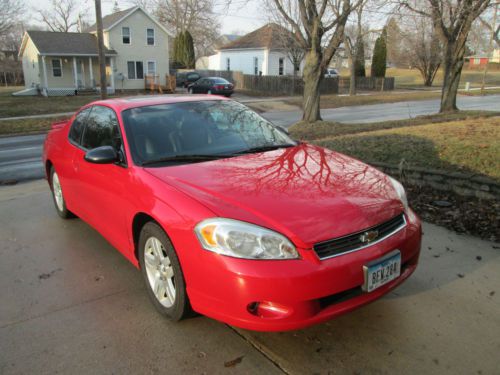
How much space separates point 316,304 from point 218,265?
61 centimetres

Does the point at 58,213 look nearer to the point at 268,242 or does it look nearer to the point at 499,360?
the point at 268,242

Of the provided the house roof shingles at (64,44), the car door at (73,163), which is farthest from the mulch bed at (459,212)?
the house roof shingles at (64,44)

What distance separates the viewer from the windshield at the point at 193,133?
11.9 feet

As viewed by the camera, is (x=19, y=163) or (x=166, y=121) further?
(x=19, y=163)

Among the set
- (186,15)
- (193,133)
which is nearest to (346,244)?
(193,133)

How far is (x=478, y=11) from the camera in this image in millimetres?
13266

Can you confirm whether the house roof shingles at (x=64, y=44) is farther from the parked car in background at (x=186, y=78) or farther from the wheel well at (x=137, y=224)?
the wheel well at (x=137, y=224)

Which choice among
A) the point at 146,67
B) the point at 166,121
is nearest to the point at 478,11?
the point at 166,121

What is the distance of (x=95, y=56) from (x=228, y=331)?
1400 inches

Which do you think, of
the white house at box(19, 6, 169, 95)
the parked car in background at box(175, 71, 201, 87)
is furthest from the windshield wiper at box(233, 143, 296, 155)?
the parked car in background at box(175, 71, 201, 87)

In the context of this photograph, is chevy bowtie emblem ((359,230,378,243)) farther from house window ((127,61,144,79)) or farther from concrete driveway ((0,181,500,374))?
house window ((127,61,144,79))

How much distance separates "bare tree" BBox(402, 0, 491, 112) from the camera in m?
13.7

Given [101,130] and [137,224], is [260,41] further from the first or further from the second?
[137,224]

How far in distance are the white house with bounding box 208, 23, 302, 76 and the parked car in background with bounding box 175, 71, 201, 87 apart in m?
6.87
